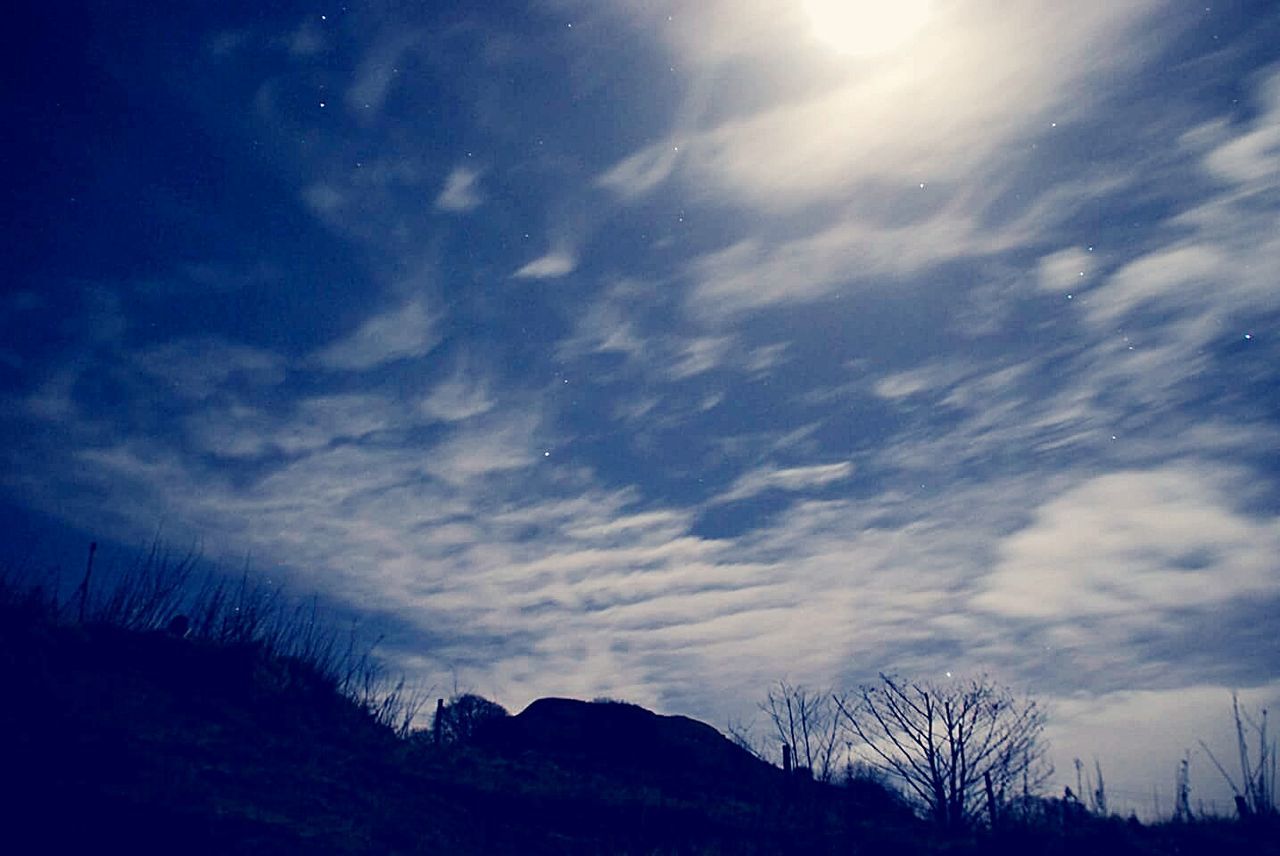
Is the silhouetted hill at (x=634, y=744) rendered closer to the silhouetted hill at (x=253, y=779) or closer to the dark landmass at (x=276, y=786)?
the dark landmass at (x=276, y=786)

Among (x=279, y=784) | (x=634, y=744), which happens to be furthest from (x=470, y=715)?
(x=279, y=784)

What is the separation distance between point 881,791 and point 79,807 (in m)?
33.6

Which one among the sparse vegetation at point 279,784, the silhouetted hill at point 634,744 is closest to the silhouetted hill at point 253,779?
the sparse vegetation at point 279,784

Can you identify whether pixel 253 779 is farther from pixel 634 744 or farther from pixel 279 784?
pixel 634 744

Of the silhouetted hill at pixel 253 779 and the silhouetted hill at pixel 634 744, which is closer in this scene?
the silhouetted hill at pixel 253 779

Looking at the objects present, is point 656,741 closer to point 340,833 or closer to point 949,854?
point 949,854

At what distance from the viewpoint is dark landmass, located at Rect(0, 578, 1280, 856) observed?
9.21m

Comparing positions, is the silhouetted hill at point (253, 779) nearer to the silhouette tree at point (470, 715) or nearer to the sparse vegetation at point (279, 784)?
the sparse vegetation at point (279, 784)

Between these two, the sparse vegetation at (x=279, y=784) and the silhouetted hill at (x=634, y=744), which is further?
the silhouetted hill at (x=634, y=744)

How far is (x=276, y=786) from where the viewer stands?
11805 millimetres

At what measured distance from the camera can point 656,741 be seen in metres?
35.0

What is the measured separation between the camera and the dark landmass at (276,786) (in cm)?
921

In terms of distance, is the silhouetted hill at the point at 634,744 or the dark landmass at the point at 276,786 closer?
the dark landmass at the point at 276,786

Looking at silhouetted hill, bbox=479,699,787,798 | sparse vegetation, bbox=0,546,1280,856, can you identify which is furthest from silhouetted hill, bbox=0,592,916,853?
silhouetted hill, bbox=479,699,787,798
